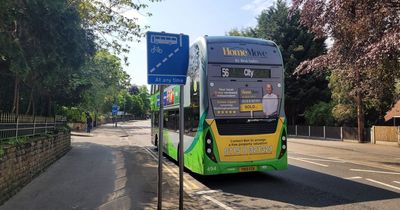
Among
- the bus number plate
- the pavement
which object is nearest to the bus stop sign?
the pavement

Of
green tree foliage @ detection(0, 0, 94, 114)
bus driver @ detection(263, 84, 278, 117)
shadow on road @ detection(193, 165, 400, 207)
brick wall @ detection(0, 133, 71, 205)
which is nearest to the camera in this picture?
shadow on road @ detection(193, 165, 400, 207)

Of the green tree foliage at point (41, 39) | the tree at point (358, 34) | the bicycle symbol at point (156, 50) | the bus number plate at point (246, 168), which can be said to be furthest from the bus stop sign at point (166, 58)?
the tree at point (358, 34)

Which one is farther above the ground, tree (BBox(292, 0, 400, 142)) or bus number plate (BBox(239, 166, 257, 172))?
tree (BBox(292, 0, 400, 142))

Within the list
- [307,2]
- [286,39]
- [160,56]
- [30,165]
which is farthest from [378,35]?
[286,39]

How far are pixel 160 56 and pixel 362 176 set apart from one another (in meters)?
7.52

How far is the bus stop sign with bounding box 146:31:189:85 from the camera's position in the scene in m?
7.03

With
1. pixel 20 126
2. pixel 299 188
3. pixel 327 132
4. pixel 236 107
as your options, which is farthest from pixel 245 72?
pixel 327 132

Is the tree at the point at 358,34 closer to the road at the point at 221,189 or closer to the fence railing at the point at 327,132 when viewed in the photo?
the road at the point at 221,189

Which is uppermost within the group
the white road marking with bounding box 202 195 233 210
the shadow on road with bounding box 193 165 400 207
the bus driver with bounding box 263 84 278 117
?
the bus driver with bounding box 263 84 278 117

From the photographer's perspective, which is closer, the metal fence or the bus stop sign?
the bus stop sign

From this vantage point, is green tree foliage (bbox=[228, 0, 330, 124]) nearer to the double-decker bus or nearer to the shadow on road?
the shadow on road

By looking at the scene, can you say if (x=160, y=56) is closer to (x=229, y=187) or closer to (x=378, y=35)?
(x=229, y=187)

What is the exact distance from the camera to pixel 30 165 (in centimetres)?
1148

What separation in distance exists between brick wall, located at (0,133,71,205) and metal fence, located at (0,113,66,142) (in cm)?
37
